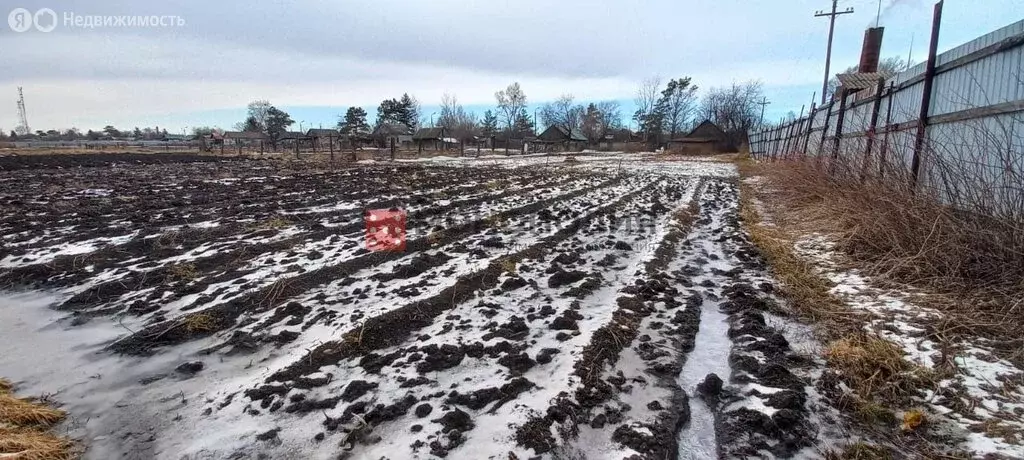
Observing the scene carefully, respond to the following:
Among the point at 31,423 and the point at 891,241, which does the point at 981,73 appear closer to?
the point at 891,241

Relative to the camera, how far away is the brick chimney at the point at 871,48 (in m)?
15.6

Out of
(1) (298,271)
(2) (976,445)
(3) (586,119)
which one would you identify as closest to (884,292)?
(2) (976,445)

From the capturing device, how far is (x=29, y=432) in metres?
2.13

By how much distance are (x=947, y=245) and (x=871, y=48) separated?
15902mm

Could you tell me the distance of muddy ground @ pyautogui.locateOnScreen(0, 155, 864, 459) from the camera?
2.22 m

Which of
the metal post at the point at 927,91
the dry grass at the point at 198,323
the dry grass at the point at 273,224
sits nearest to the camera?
the dry grass at the point at 198,323

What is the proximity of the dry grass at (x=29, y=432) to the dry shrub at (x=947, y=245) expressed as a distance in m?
5.05

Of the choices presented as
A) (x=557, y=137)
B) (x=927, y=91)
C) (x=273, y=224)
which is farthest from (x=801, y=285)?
Result: (x=557, y=137)

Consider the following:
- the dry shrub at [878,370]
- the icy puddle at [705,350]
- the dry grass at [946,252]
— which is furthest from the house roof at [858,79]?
the dry shrub at [878,370]

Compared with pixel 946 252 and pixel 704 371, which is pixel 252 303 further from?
Result: pixel 946 252

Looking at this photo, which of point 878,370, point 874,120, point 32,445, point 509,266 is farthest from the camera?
point 874,120

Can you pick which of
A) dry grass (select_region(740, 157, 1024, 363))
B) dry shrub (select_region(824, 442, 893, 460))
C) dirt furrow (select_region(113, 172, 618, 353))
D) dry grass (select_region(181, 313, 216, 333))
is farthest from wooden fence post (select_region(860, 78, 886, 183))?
dry grass (select_region(181, 313, 216, 333))

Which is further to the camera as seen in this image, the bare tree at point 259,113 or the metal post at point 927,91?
the bare tree at point 259,113

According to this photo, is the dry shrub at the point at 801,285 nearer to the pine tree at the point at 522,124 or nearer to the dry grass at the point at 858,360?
the dry grass at the point at 858,360
